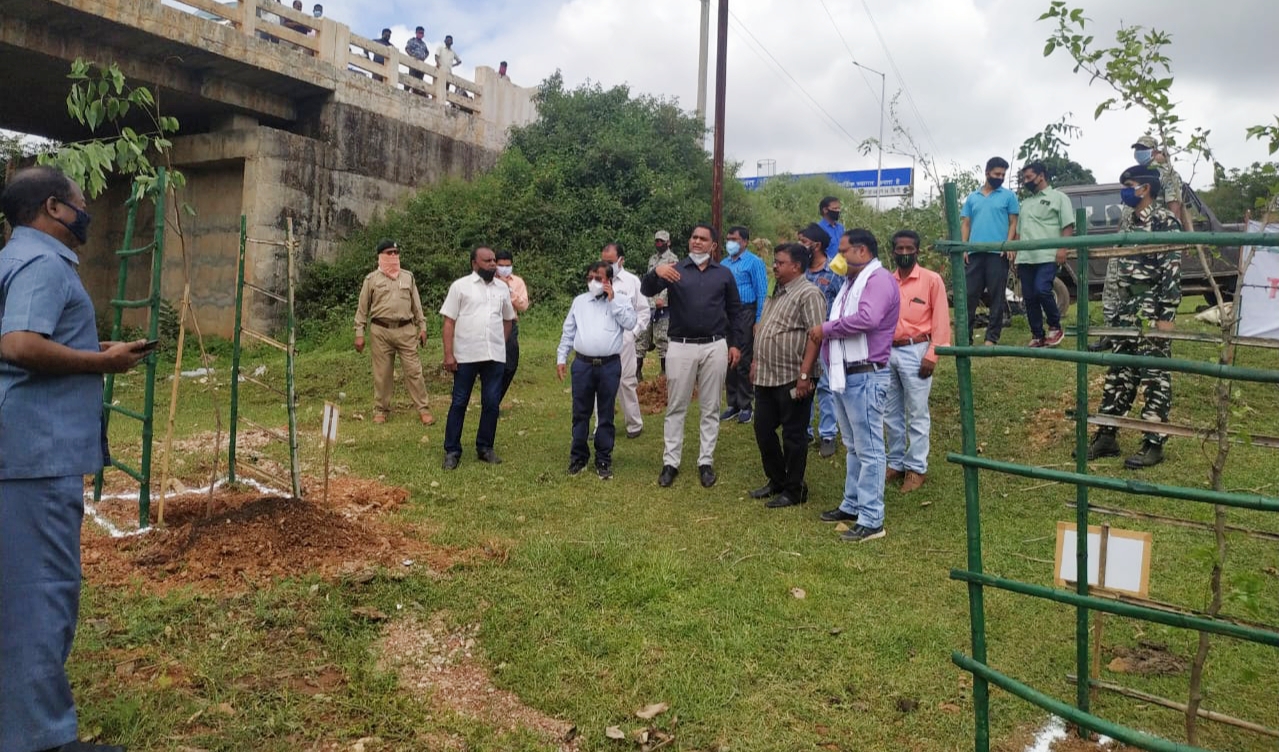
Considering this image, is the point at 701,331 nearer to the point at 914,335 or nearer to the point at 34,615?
the point at 914,335

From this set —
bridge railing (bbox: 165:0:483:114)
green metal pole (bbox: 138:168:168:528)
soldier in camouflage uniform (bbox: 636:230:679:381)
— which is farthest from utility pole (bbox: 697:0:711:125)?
green metal pole (bbox: 138:168:168:528)

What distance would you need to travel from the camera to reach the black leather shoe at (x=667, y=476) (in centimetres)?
645

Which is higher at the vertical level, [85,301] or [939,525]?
[85,301]

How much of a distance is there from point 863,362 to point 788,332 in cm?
60

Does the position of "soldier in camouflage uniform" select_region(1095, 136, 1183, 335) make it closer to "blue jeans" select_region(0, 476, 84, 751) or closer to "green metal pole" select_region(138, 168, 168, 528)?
"blue jeans" select_region(0, 476, 84, 751)

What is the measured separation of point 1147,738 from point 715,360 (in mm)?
4421

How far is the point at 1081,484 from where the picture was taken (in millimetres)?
2363

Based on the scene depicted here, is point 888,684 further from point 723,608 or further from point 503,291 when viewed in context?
point 503,291

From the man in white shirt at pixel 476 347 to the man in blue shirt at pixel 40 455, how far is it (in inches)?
160

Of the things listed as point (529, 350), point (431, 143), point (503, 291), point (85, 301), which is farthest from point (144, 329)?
point (85, 301)

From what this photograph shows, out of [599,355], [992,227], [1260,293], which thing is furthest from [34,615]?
[992,227]

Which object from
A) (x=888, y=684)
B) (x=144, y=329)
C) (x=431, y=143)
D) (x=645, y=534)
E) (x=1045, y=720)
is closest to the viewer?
(x=1045, y=720)

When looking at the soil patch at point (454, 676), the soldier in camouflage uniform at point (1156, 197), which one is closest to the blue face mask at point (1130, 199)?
the soldier in camouflage uniform at point (1156, 197)

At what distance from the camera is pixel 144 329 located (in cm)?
1567
